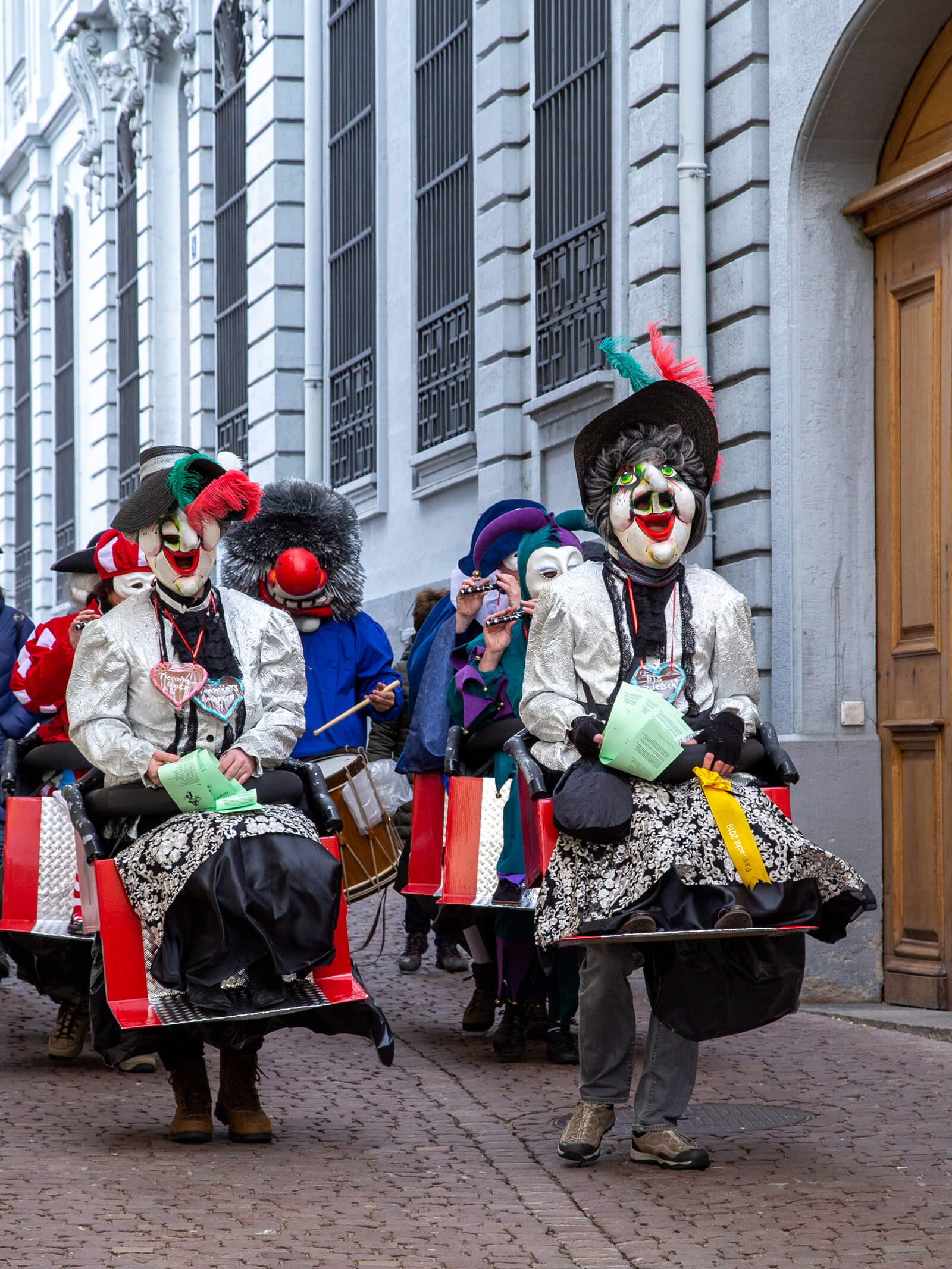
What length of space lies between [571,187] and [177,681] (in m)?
6.30

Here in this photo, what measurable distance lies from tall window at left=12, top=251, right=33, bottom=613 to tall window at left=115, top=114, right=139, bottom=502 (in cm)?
514

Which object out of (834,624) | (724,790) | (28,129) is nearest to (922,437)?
(834,624)

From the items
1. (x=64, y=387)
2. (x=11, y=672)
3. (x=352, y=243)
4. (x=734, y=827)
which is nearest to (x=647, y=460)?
(x=734, y=827)

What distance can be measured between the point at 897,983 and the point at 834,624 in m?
1.56

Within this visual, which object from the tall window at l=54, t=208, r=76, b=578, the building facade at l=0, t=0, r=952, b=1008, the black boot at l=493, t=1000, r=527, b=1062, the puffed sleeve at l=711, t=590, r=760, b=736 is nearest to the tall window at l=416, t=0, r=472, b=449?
the building facade at l=0, t=0, r=952, b=1008

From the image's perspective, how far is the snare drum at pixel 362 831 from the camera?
25.1 ft

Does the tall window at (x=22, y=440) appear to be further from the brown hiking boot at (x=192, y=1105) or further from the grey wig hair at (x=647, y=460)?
the grey wig hair at (x=647, y=460)

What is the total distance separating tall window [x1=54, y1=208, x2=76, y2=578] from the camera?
2569 cm

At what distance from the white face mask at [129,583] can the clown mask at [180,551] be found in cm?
120

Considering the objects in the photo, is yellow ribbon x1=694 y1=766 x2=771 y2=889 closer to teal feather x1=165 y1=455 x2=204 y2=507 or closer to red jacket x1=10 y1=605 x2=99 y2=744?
teal feather x1=165 y1=455 x2=204 y2=507

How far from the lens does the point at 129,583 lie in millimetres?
7043

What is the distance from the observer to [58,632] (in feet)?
24.8

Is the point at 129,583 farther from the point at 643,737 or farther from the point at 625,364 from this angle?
the point at 643,737

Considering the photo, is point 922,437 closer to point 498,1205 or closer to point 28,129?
point 498,1205
